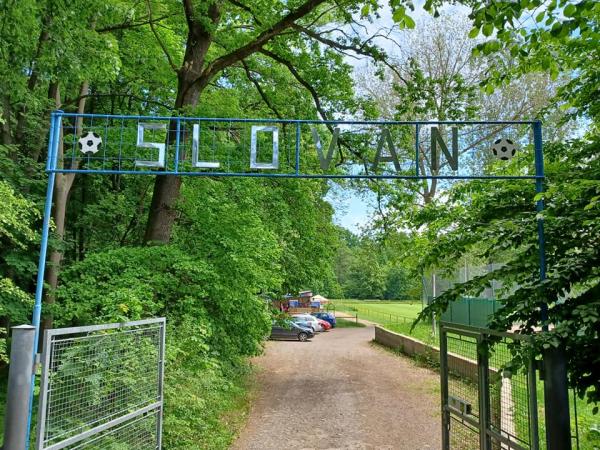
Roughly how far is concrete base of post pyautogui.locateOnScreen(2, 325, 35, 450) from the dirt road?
518cm

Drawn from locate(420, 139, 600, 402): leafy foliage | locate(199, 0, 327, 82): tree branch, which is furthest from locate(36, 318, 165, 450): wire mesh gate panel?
locate(199, 0, 327, 82): tree branch

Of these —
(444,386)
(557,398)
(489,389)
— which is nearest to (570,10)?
(557,398)

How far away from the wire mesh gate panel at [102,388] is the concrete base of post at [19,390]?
0.12 meters

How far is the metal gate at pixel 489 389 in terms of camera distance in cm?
388

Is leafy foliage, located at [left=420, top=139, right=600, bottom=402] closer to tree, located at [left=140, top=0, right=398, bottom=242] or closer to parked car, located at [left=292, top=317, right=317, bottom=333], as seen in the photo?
tree, located at [left=140, top=0, right=398, bottom=242]

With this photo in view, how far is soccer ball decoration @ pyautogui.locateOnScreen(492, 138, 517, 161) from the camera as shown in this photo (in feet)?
16.1

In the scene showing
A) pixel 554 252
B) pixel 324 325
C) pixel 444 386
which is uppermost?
pixel 554 252

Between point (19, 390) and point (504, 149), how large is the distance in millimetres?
4830

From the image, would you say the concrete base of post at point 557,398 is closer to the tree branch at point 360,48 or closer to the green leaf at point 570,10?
the green leaf at point 570,10

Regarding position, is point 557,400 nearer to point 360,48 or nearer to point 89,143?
point 89,143

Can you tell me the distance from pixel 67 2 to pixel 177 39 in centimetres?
613

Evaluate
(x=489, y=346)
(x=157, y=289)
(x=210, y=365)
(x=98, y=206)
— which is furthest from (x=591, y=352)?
(x=98, y=206)

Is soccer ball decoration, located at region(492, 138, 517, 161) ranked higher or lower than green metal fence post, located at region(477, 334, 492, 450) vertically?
higher

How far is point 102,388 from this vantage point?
4789 millimetres
